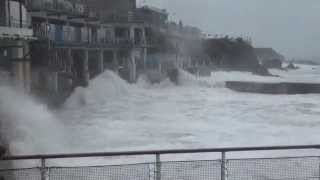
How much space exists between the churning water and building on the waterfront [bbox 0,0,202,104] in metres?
3.25

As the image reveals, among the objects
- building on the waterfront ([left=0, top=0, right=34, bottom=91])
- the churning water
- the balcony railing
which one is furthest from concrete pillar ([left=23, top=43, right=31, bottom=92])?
the churning water

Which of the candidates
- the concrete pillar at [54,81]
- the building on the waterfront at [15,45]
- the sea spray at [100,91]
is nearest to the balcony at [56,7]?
the concrete pillar at [54,81]

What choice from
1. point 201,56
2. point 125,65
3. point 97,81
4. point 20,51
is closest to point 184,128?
point 20,51

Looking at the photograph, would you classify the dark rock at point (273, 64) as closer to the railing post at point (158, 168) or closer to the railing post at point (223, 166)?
the railing post at point (223, 166)

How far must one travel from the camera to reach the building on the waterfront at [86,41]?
1756 inches

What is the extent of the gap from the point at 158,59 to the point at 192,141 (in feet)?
205

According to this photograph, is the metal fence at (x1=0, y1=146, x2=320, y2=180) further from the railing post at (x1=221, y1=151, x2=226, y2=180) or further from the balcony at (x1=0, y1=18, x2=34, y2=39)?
the balcony at (x1=0, y1=18, x2=34, y2=39)

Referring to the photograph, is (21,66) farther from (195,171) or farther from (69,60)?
(195,171)

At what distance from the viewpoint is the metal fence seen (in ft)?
21.7

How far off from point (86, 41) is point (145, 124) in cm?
3004

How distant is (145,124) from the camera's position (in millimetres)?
33562

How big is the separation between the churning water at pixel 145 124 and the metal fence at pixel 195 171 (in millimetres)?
13142

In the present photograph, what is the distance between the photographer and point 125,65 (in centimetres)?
7475

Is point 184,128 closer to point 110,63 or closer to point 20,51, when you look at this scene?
point 20,51
